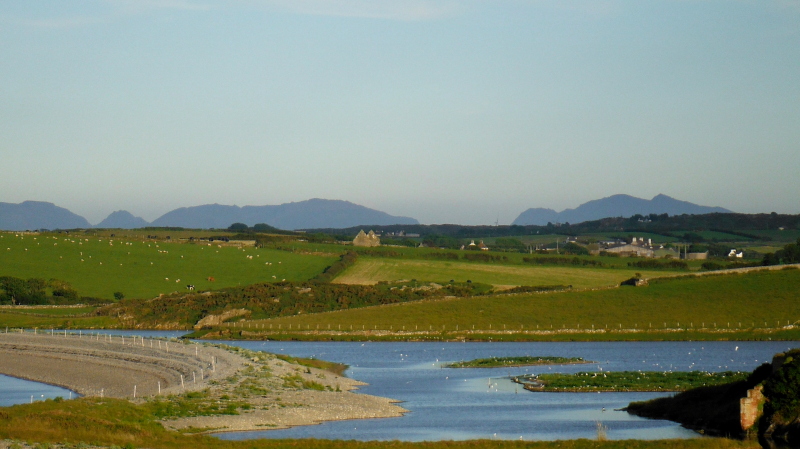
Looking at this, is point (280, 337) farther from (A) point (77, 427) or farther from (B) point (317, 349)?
(A) point (77, 427)

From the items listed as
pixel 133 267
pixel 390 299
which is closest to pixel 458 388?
pixel 390 299

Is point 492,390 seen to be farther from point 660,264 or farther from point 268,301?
point 660,264

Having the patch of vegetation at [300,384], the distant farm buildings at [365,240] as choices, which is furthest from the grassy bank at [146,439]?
the distant farm buildings at [365,240]

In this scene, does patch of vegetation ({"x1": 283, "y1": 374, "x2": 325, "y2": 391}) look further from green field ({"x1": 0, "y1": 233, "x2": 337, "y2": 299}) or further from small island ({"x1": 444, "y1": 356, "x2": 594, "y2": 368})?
green field ({"x1": 0, "y1": 233, "x2": 337, "y2": 299})

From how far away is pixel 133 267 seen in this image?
119062 mm

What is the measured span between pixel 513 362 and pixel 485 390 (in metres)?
11.8

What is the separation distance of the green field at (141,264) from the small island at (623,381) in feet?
217

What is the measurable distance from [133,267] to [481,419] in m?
90.7

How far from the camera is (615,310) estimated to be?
85562 millimetres

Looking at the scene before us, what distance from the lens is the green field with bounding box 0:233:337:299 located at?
11119 cm

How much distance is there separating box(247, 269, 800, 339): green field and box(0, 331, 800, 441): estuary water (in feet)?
23.7

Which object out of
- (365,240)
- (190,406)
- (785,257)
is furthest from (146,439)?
(365,240)

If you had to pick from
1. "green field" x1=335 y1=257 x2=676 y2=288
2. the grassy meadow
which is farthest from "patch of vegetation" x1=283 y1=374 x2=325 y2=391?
"green field" x1=335 y1=257 x2=676 y2=288

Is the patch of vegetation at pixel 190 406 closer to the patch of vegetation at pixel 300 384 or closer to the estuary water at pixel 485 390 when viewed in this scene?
the estuary water at pixel 485 390
